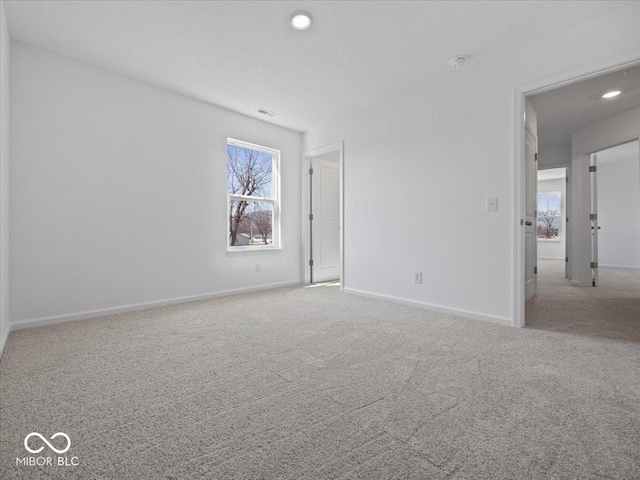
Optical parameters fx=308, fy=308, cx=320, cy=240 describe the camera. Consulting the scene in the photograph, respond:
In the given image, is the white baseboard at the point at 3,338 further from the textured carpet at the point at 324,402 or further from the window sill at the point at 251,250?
the window sill at the point at 251,250

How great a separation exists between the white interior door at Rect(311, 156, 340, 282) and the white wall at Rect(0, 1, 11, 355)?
361 centimetres

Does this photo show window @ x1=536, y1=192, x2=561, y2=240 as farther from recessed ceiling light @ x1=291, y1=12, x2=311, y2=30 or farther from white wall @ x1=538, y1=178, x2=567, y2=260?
recessed ceiling light @ x1=291, y1=12, x2=311, y2=30

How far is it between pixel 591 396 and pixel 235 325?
2.50m

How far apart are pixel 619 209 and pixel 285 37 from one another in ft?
29.0

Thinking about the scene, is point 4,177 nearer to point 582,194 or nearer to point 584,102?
point 584,102

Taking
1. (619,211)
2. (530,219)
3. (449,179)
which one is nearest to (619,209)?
(619,211)

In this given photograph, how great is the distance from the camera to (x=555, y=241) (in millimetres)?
9367

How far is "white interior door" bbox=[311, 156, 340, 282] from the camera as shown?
206 inches

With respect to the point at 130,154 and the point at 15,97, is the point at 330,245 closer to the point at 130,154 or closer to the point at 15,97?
the point at 130,154

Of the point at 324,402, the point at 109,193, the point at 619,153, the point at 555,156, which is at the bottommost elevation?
the point at 324,402

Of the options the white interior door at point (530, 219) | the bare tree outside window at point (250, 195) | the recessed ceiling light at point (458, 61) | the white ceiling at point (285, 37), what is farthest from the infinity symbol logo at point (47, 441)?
the white interior door at point (530, 219)

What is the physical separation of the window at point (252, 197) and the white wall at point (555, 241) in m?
9.00

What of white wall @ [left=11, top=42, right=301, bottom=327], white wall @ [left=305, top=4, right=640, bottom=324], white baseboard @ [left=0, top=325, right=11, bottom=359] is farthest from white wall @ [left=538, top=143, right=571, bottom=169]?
white baseboard @ [left=0, top=325, right=11, bottom=359]

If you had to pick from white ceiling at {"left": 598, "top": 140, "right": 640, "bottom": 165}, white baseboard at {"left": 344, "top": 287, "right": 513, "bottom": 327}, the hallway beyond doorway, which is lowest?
the hallway beyond doorway
